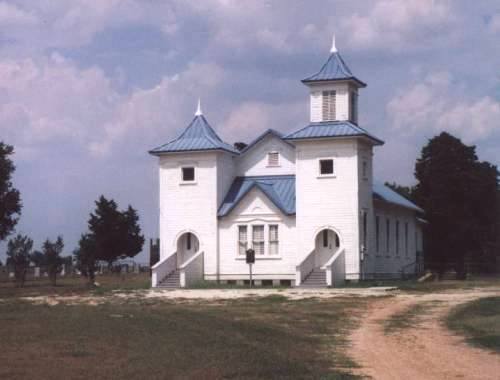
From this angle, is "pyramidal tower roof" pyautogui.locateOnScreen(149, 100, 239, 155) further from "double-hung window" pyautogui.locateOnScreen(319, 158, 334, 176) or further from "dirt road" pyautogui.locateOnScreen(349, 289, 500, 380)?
"dirt road" pyautogui.locateOnScreen(349, 289, 500, 380)

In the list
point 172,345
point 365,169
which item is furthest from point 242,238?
point 172,345

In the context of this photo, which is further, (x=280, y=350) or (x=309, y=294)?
(x=309, y=294)

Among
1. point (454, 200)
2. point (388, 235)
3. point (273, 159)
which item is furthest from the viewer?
point (454, 200)

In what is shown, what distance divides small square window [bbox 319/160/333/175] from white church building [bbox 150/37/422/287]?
53mm

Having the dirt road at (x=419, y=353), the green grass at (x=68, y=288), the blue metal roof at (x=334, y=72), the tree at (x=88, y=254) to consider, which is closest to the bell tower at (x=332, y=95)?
the blue metal roof at (x=334, y=72)

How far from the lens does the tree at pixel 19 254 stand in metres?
66.0

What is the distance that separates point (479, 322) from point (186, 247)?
31.8 metres

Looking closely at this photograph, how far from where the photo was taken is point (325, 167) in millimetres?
53469

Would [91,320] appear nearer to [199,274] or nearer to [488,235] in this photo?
[199,274]

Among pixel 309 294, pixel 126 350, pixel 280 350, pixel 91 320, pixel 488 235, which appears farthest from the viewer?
pixel 488 235

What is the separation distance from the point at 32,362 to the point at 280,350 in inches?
218

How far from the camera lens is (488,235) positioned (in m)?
71.8

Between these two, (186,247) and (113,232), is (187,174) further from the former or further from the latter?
(113,232)

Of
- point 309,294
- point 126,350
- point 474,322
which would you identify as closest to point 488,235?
point 309,294
